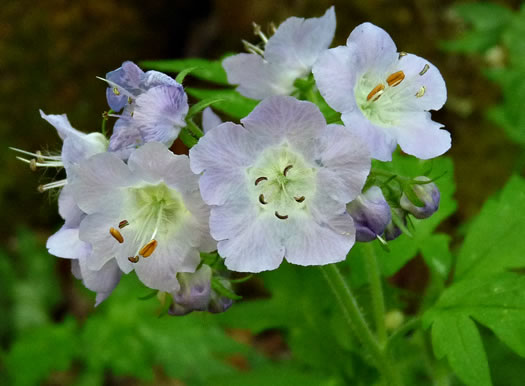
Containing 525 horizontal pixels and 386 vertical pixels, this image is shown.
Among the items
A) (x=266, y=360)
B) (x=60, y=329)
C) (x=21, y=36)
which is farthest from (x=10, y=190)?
Result: (x=266, y=360)

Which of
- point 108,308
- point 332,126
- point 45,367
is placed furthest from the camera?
point 108,308

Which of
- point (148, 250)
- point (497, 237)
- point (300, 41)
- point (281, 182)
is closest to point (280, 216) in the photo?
point (281, 182)

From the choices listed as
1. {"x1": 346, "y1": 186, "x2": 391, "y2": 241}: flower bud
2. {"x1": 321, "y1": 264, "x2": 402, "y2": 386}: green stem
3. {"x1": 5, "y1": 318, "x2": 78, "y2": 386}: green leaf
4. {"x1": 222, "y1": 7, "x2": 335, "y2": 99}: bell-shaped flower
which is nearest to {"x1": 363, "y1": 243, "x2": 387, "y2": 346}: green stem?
{"x1": 321, "y1": 264, "x2": 402, "y2": 386}: green stem

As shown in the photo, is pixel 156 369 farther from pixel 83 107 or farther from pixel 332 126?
pixel 332 126

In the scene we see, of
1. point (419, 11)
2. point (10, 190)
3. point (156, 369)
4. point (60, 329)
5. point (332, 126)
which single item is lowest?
point (156, 369)

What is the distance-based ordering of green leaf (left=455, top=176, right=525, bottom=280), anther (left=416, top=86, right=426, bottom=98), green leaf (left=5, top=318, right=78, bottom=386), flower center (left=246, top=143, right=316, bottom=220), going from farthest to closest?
green leaf (left=5, top=318, right=78, bottom=386), green leaf (left=455, top=176, right=525, bottom=280), anther (left=416, top=86, right=426, bottom=98), flower center (left=246, top=143, right=316, bottom=220)

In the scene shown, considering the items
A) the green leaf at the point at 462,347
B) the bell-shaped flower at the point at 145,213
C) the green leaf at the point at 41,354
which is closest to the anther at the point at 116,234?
the bell-shaped flower at the point at 145,213

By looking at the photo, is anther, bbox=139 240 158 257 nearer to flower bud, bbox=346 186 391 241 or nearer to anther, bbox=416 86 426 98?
flower bud, bbox=346 186 391 241
